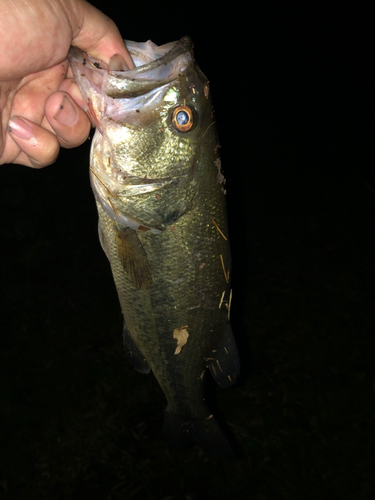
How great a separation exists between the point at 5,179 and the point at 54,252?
1430 mm

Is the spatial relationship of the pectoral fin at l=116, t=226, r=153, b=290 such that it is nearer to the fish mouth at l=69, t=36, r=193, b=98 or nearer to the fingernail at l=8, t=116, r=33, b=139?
the fish mouth at l=69, t=36, r=193, b=98

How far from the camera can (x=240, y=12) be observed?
742cm

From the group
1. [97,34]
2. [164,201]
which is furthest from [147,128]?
[97,34]

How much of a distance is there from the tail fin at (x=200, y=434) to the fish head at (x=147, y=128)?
4.35ft

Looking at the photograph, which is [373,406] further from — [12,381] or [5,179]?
[5,179]

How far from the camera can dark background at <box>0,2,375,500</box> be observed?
4012mm

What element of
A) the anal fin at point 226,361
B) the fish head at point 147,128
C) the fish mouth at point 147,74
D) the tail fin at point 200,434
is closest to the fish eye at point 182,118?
the fish head at point 147,128

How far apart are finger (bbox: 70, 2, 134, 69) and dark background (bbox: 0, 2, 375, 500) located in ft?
12.5

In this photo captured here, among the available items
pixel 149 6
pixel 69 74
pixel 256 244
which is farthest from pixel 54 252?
pixel 149 6

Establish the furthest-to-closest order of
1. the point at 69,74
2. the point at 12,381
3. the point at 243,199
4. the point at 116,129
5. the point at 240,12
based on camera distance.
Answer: the point at 240,12
the point at 243,199
the point at 12,381
the point at 69,74
the point at 116,129

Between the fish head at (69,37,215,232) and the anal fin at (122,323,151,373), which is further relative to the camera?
the anal fin at (122,323,151,373)

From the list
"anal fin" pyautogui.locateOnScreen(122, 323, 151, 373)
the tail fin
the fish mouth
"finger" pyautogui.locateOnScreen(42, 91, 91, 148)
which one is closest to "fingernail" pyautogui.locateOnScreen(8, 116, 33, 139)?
"finger" pyautogui.locateOnScreen(42, 91, 91, 148)

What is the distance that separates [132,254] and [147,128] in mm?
542

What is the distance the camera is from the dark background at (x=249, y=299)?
4012 mm
